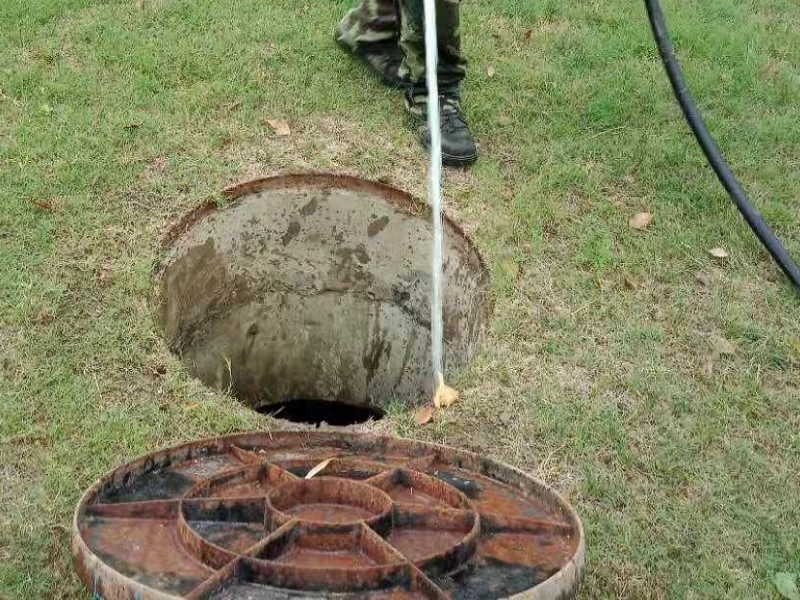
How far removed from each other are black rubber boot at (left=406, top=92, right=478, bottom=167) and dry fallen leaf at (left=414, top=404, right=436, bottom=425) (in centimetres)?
143

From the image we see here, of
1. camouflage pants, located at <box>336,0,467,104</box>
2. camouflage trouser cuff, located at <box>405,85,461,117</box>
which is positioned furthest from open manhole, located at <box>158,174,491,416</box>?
camouflage pants, located at <box>336,0,467,104</box>

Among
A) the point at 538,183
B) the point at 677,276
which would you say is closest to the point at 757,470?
the point at 677,276

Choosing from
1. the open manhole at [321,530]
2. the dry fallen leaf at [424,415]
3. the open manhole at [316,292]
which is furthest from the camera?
the open manhole at [316,292]

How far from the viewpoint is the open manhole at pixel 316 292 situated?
4.15 metres

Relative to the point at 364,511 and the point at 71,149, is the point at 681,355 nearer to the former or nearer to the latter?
the point at 364,511

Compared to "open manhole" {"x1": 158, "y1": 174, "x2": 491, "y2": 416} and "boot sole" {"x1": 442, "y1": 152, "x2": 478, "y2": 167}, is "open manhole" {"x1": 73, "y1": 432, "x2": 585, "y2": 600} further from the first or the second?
"boot sole" {"x1": 442, "y1": 152, "x2": 478, "y2": 167}

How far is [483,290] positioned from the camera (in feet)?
13.0

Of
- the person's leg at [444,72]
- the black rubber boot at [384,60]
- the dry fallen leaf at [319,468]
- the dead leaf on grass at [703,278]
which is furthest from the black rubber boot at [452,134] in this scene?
the dry fallen leaf at [319,468]

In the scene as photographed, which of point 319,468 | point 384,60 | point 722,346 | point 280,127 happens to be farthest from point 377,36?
point 319,468

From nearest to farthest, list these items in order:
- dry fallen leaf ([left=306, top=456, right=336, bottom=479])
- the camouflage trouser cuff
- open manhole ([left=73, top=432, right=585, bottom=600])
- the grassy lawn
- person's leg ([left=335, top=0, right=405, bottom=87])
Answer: open manhole ([left=73, top=432, right=585, bottom=600])
dry fallen leaf ([left=306, top=456, right=336, bottom=479])
the grassy lawn
the camouflage trouser cuff
person's leg ([left=335, top=0, right=405, bottom=87])

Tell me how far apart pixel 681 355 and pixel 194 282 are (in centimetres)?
214

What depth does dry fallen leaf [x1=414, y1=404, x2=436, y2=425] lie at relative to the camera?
132 inches

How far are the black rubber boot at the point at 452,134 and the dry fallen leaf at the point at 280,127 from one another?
0.63 meters

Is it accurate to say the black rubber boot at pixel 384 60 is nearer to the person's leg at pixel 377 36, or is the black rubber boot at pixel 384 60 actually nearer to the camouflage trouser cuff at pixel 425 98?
the person's leg at pixel 377 36
